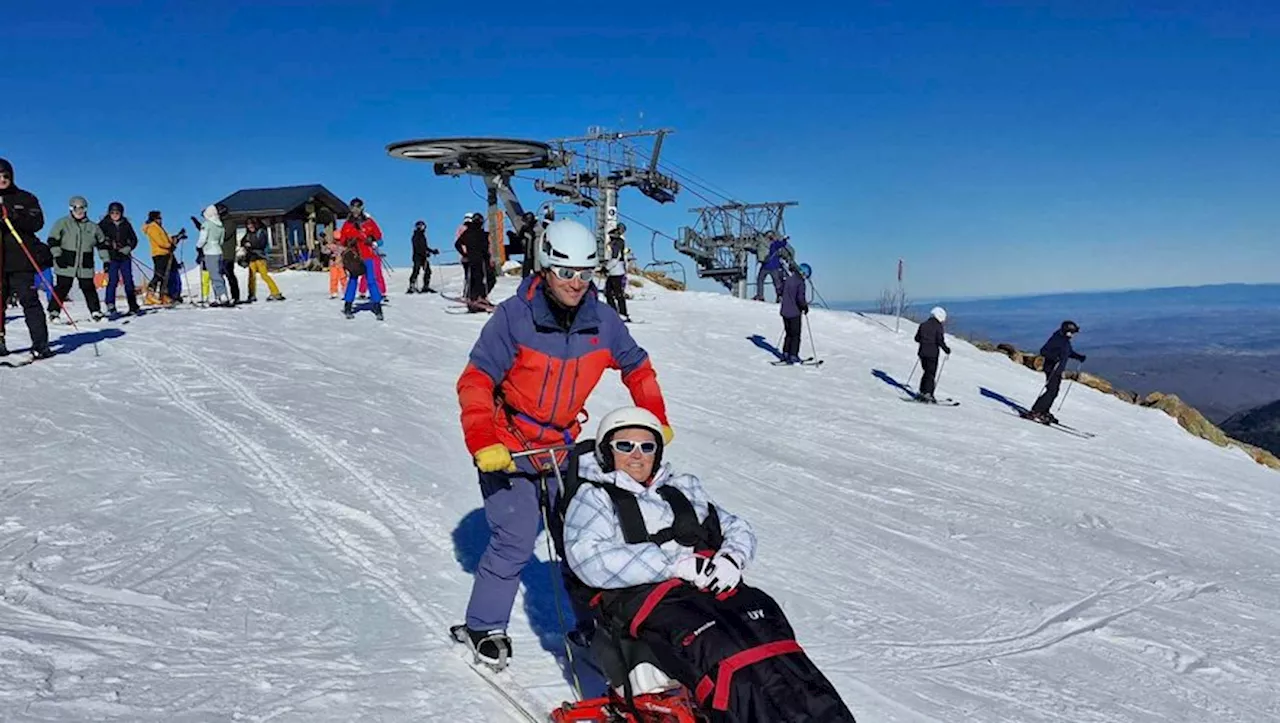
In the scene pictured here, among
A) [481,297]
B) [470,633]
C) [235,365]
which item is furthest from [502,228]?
[470,633]

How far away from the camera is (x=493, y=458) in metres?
3.79

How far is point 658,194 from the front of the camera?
3569 centimetres

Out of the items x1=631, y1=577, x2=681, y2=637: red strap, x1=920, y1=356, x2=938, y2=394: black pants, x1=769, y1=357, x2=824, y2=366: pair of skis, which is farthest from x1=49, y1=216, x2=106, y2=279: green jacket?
x1=920, y1=356, x2=938, y2=394: black pants

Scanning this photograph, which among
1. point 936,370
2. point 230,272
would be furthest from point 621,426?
point 230,272

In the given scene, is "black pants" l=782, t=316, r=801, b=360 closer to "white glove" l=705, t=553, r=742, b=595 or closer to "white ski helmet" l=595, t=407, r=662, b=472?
"white ski helmet" l=595, t=407, r=662, b=472

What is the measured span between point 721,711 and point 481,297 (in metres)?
17.1

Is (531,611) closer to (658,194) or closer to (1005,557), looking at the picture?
(1005,557)

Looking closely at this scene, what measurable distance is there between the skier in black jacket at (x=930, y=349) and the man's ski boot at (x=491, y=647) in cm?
1249

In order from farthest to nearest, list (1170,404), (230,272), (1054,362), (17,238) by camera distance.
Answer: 1. (1170,404)
2. (230,272)
3. (1054,362)
4. (17,238)

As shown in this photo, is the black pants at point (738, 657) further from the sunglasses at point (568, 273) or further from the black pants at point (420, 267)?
the black pants at point (420, 267)

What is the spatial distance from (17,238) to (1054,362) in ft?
55.2

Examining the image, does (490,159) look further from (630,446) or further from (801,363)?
(630,446)

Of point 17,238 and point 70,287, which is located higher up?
point 17,238

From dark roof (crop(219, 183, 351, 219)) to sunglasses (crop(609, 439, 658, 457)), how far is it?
31.7 metres
